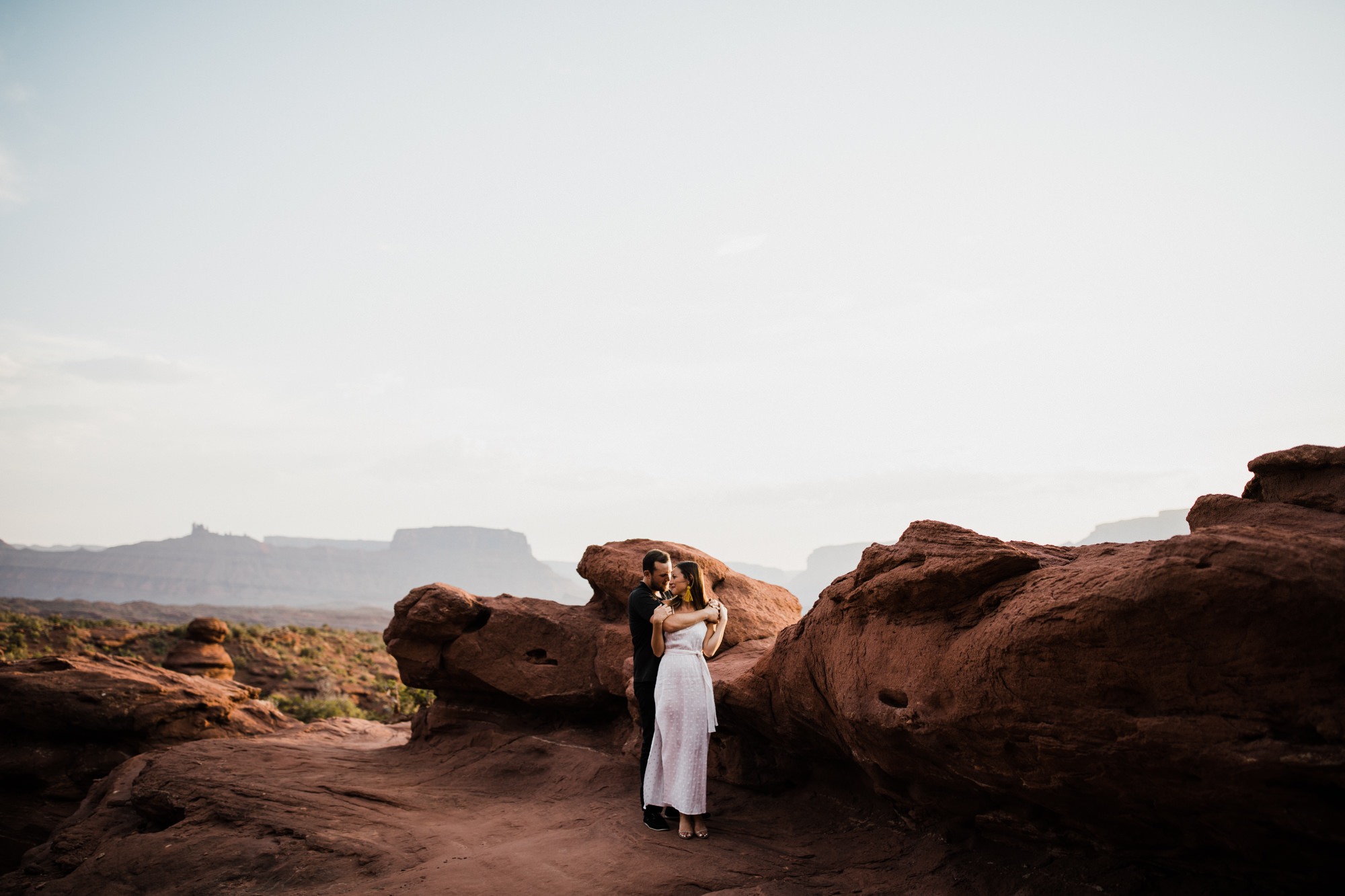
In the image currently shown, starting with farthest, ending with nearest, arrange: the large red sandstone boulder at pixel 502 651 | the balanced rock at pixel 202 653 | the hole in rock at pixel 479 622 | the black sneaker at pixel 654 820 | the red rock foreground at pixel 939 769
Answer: the balanced rock at pixel 202 653 → the hole in rock at pixel 479 622 → the large red sandstone boulder at pixel 502 651 → the black sneaker at pixel 654 820 → the red rock foreground at pixel 939 769

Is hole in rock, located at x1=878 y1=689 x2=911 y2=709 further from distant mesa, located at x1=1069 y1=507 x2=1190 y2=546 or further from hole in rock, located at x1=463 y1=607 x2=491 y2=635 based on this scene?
distant mesa, located at x1=1069 y1=507 x2=1190 y2=546

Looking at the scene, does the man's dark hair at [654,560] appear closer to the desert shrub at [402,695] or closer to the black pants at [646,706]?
the black pants at [646,706]

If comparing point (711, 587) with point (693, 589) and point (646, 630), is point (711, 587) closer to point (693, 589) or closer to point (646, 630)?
point (646, 630)

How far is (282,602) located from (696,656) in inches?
8278

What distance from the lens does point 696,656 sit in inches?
293

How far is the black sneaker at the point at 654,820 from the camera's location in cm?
745

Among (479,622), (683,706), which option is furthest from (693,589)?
(479,622)

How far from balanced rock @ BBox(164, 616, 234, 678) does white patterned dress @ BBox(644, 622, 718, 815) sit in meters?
20.9

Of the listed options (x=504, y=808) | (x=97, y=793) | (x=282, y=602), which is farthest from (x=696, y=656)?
(x=282, y=602)

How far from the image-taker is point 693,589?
7539 mm

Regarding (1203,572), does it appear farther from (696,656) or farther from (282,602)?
(282,602)

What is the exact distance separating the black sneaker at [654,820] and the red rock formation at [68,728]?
37.4 ft

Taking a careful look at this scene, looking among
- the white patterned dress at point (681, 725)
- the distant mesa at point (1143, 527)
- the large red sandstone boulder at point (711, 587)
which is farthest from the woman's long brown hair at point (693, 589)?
the distant mesa at point (1143, 527)

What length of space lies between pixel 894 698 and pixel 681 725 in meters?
2.17
